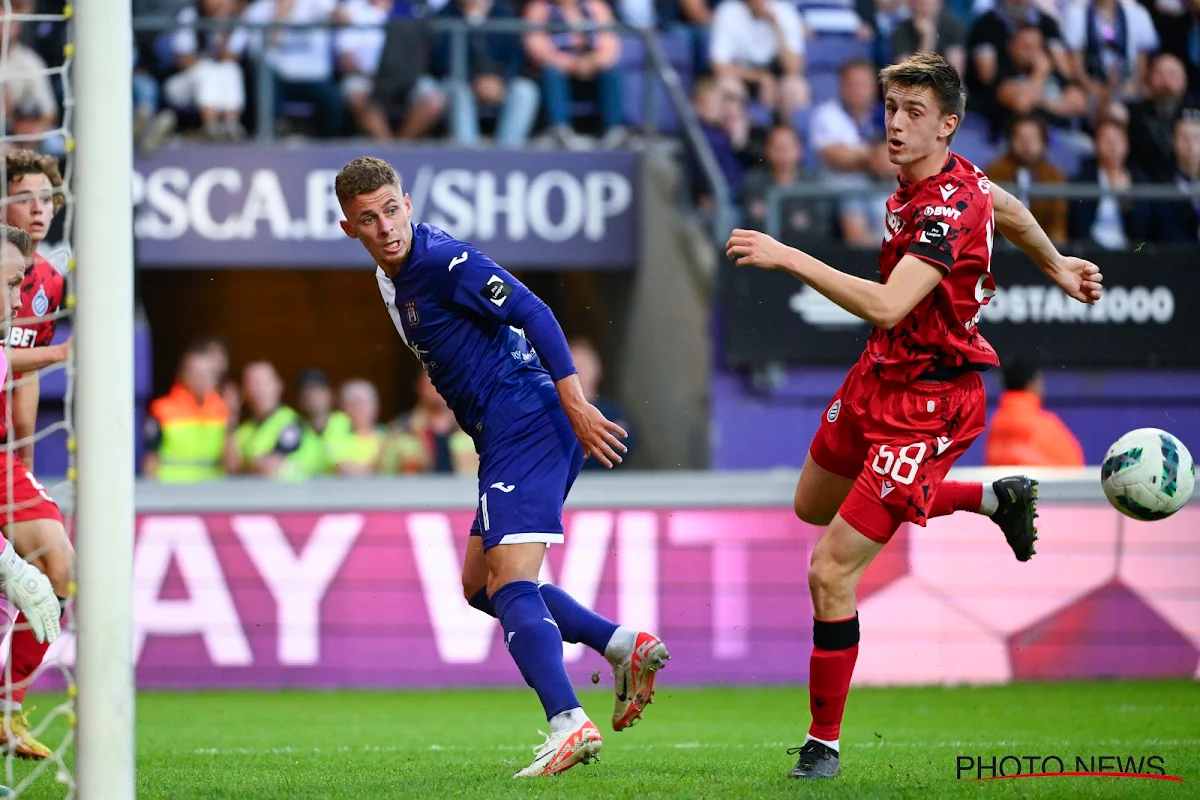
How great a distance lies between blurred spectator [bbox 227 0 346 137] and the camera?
1230 cm

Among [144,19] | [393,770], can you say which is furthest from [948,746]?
[144,19]

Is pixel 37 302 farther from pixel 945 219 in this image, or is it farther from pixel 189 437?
pixel 189 437

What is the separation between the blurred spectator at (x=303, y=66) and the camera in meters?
12.3

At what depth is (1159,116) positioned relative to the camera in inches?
489

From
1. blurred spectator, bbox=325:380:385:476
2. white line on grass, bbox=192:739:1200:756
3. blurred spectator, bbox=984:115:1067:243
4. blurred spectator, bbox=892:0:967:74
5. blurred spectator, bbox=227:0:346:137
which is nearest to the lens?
white line on grass, bbox=192:739:1200:756

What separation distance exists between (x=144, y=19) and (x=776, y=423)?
5.86 meters

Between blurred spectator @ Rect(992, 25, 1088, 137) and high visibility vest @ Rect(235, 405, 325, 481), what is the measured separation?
20.0 ft

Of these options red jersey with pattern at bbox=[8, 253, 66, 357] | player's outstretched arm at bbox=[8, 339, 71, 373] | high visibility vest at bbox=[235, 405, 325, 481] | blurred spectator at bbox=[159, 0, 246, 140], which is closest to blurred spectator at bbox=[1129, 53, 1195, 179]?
high visibility vest at bbox=[235, 405, 325, 481]

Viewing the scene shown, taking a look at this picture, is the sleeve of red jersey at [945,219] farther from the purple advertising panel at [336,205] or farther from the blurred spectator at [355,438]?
the purple advertising panel at [336,205]

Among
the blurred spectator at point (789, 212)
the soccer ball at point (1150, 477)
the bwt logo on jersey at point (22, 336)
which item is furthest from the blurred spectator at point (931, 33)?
the bwt logo on jersey at point (22, 336)

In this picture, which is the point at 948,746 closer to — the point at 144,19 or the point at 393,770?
the point at 393,770

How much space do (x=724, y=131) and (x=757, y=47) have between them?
1.07m

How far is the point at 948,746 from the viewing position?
21.2 feet

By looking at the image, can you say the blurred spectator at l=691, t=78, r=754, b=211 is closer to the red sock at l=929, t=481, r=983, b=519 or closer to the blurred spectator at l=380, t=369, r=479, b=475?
the blurred spectator at l=380, t=369, r=479, b=475
